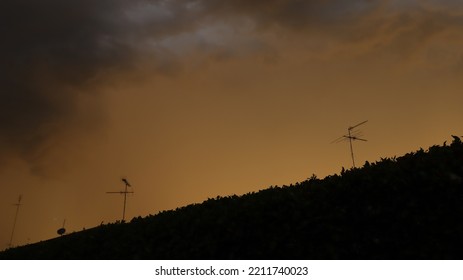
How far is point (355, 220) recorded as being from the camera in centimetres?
650

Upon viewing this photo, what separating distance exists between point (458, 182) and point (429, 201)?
1.71ft

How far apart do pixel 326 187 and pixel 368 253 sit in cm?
140

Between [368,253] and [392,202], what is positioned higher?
[392,202]

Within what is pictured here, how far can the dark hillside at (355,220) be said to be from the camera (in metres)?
6.02

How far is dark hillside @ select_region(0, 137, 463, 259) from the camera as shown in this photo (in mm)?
6023

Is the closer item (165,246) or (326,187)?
(326,187)
